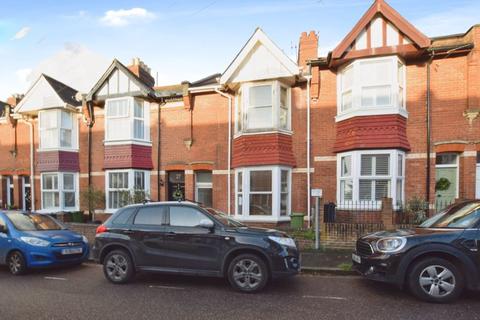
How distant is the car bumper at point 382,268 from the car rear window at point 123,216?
483 centimetres

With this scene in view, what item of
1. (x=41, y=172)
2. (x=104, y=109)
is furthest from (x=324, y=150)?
(x=41, y=172)

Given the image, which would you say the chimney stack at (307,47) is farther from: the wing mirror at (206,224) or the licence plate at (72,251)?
the licence plate at (72,251)

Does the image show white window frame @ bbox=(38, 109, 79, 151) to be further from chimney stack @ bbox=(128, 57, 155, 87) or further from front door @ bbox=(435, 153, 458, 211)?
front door @ bbox=(435, 153, 458, 211)

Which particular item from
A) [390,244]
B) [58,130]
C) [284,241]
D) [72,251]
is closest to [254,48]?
[284,241]

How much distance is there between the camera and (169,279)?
247 inches

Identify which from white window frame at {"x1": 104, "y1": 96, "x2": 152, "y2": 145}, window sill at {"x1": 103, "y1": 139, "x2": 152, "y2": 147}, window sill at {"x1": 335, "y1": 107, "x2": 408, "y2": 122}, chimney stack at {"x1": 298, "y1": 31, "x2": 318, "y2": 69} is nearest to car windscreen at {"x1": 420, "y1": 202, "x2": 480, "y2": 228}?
window sill at {"x1": 335, "y1": 107, "x2": 408, "y2": 122}

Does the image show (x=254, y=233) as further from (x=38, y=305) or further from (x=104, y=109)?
(x=104, y=109)

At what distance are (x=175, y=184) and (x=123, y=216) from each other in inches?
270

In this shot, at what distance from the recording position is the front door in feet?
33.1

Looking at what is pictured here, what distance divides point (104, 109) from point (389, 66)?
12065mm

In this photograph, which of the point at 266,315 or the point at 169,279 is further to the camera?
the point at 169,279

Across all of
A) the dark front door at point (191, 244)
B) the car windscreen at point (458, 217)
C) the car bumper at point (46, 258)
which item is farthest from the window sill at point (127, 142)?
the car windscreen at point (458, 217)

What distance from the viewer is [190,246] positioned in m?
5.75

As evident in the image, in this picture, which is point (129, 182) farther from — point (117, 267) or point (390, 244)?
point (390, 244)
